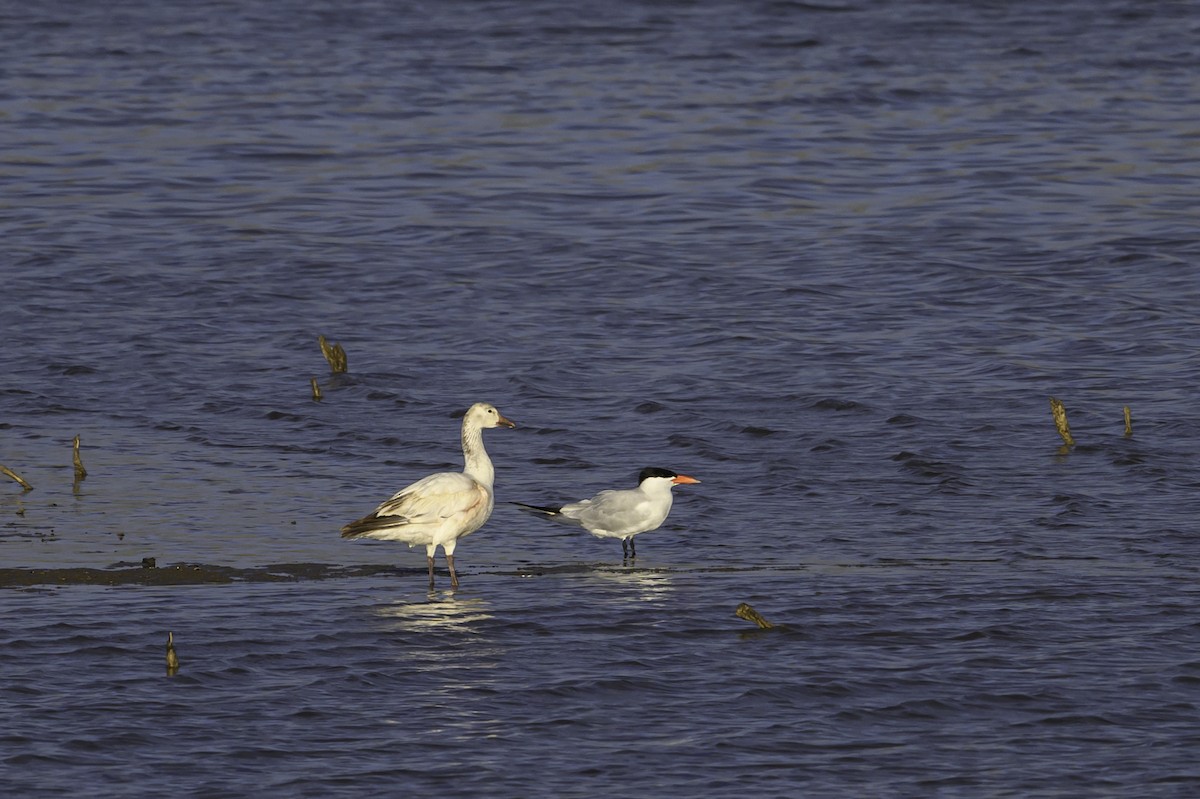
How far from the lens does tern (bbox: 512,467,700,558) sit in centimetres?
1310

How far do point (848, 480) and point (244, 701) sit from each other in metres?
7.04

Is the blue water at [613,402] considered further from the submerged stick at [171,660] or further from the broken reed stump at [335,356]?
the broken reed stump at [335,356]

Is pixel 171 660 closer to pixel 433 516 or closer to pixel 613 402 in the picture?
pixel 433 516

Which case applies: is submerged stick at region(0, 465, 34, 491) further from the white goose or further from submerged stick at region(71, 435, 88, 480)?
the white goose

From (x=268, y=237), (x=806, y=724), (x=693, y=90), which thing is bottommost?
(x=806, y=724)

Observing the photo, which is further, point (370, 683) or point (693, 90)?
point (693, 90)

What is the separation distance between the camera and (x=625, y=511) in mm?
13109

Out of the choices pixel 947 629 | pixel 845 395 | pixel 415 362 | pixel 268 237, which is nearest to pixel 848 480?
pixel 845 395

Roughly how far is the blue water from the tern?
0.89 ft

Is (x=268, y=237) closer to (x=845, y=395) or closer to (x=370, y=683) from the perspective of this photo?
(x=845, y=395)

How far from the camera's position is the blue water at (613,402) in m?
9.44

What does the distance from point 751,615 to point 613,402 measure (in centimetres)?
757

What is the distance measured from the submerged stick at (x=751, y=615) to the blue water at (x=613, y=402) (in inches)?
5.1

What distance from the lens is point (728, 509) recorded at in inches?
574
